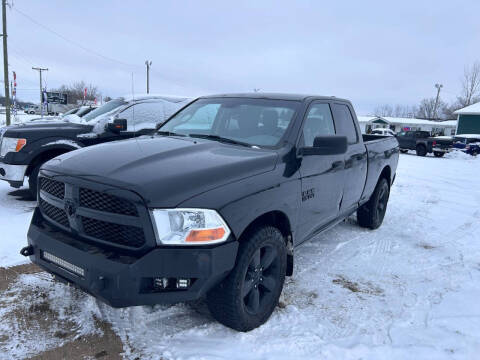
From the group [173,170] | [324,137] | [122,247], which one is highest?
[324,137]

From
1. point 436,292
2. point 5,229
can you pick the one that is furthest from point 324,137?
point 5,229

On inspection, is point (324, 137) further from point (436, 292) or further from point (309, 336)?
point (436, 292)

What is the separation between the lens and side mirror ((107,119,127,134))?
527 cm

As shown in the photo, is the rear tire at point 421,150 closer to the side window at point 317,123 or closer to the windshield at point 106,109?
the windshield at point 106,109

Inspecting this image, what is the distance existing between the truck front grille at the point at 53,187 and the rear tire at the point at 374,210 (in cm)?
418

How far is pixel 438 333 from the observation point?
2947 mm

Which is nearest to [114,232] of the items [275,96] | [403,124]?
[275,96]

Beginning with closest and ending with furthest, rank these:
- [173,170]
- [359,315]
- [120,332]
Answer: [173,170] → [120,332] → [359,315]

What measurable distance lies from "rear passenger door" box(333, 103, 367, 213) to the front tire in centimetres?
156

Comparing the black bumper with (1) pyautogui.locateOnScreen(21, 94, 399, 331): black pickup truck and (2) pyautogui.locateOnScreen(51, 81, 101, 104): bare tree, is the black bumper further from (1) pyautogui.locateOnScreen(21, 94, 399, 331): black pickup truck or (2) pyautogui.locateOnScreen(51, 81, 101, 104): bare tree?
(2) pyautogui.locateOnScreen(51, 81, 101, 104): bare tree

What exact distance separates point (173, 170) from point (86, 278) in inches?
33.6

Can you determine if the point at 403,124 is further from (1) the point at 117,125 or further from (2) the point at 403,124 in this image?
(1) the point at 117,125

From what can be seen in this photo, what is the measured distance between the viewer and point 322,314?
3.14 meters

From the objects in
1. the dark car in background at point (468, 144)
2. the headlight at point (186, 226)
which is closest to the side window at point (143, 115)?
the headlight at point (186, 226)
